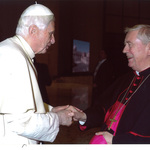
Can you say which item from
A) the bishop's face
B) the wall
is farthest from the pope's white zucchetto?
the wall

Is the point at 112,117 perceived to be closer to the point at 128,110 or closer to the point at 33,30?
the point at 128,110

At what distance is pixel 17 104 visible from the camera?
1.48m

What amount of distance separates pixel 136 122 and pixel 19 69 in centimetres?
105

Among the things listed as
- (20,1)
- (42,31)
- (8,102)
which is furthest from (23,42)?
(20,1)

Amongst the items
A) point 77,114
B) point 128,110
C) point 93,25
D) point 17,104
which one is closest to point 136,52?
point 128,110

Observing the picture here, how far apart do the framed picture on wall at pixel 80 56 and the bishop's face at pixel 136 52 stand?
12.3m

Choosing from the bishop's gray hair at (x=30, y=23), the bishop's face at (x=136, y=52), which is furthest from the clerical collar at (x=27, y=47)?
the bishop's face at (x=136, y=52)

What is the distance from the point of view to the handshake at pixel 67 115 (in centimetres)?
195

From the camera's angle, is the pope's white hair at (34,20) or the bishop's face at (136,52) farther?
the bishop's face at (136,52)

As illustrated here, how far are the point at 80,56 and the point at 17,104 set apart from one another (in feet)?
44.8

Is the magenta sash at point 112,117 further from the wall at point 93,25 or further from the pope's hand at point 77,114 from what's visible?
the wall at point 93,25

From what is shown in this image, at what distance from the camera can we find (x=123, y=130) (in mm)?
2010

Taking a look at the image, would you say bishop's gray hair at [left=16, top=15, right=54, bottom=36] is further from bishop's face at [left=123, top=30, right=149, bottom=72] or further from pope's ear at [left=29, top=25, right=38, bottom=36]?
bishop's face at [left=123, top=30, right=149, bottom=72]

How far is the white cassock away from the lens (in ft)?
4.83
